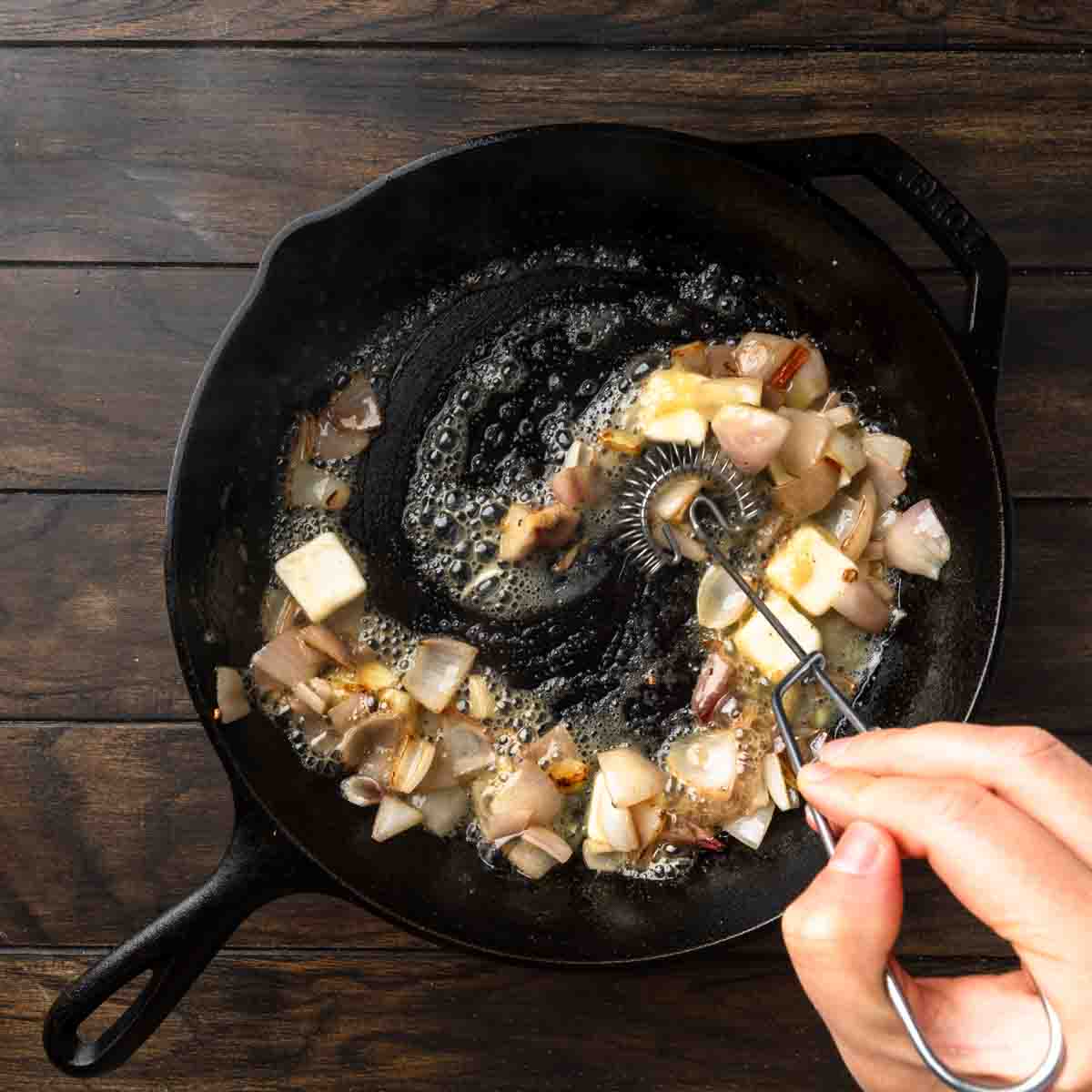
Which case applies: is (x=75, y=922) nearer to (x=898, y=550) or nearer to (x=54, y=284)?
(x=54, y=284)

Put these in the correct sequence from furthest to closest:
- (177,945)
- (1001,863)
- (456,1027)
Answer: (456,1027) → (177,945) → (1001,863)

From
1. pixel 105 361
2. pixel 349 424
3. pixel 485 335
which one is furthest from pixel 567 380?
pixel 105 361

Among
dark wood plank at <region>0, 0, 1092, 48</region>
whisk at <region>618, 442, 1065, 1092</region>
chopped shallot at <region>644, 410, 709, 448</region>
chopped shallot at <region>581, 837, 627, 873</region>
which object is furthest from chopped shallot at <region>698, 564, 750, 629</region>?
dark wood plank at <region>0, 0, 1092, 48</region>

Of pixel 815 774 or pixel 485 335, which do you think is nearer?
pixel 815 774

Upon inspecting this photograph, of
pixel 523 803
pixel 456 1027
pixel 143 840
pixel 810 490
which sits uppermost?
pixel 810 490

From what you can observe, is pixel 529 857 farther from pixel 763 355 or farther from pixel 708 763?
pixel 763 355

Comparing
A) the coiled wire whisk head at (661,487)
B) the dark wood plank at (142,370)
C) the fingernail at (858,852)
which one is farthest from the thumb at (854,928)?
the dark wood plank at (142,370)

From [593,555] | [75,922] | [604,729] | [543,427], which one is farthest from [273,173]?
[75,922]
